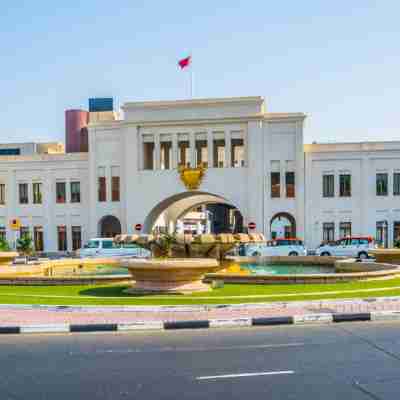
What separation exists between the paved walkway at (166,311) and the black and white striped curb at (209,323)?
0.31 metres

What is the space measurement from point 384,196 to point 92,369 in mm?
39352

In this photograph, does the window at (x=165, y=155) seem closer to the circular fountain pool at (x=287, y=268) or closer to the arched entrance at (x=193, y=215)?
the arched entrance at (x=193, y=215)

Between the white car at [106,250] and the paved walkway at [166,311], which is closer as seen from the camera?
the paved walkway at [166,311]

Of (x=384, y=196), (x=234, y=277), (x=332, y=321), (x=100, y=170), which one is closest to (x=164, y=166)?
(x=100, y=170)

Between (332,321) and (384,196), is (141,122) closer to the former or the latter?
(384,196)

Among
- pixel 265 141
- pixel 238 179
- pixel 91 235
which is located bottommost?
pixel 91 235

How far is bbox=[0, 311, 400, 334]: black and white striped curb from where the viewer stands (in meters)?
10.5

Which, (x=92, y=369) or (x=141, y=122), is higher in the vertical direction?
(x=141, y=122)

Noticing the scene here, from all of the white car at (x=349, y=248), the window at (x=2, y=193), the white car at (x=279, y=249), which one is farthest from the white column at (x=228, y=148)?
the window at (x=2, y=193)

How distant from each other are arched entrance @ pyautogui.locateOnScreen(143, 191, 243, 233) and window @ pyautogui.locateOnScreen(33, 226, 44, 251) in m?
8.94

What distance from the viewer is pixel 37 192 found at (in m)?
48.8

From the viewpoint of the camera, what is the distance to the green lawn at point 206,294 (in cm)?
1343

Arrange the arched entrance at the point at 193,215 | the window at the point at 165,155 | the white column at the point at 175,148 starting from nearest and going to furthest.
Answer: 1. the white column at the point at 175,148
2. the arched entrance at the point at 193,215
3. the window at the point at 165,155

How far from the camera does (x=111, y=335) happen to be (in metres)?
10.2
